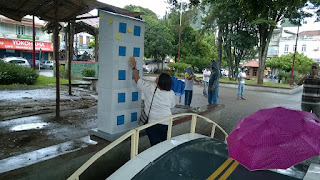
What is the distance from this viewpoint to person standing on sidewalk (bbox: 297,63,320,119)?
16.6 feet

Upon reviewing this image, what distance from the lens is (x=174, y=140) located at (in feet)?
9.96

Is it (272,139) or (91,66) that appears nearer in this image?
(272,139)

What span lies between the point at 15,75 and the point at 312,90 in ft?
40.6

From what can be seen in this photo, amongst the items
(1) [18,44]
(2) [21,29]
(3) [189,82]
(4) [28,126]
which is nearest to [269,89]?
(3) [189,82]

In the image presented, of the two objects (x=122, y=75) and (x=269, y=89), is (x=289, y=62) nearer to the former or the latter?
(x=269, y=89)

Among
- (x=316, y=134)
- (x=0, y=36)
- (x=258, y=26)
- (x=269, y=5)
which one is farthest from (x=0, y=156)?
(x=0, y=36)

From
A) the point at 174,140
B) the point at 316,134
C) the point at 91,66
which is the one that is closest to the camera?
the point at 316,134

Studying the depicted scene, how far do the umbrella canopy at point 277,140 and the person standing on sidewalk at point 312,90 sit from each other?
3.63 meters

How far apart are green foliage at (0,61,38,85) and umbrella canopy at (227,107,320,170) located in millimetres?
12175

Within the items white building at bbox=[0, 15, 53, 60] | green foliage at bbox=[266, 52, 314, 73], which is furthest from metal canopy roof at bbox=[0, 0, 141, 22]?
green foliage at bbox=[266, 52, 314, 73]

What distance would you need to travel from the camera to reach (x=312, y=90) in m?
5.10

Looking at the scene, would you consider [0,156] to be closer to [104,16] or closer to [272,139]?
[104,16]

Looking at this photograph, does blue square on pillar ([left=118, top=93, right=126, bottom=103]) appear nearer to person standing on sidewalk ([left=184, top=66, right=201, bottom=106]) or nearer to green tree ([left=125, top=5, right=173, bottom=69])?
person standing on sidewalk ([left=184, top=66, right=201, bottom=106])

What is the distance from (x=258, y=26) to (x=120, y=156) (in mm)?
18770
